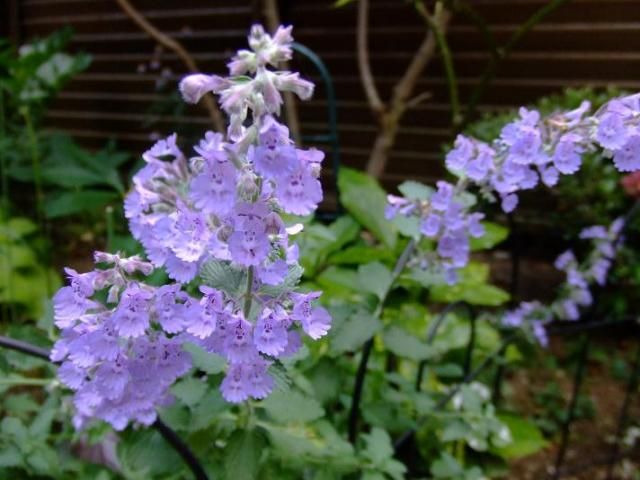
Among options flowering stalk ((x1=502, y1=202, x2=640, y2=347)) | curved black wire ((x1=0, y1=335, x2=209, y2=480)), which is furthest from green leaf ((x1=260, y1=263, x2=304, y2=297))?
flowering stalk ((x1=502, y1=202, x2=640, y2=347))

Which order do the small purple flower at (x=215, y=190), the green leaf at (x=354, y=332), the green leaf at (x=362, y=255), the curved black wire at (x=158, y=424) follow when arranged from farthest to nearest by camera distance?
the green leaf at (x=362, y=255) → the green leaf at (x=354, y=332) → the curved black wire at (x=158, y=424) → the small purple flower at (x=215, y=190)

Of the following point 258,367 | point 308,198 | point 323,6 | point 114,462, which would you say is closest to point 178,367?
point 258,367

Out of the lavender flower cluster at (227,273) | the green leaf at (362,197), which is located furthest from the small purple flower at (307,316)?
the green leaf at (362,197)

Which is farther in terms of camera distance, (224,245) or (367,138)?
(367,138)

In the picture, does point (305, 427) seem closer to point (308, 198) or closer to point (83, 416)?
point (83, 416)

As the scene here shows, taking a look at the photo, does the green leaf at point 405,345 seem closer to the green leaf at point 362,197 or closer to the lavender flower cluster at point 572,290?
the green leaf at point 362,197

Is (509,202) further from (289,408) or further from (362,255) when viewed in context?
(362,255)
